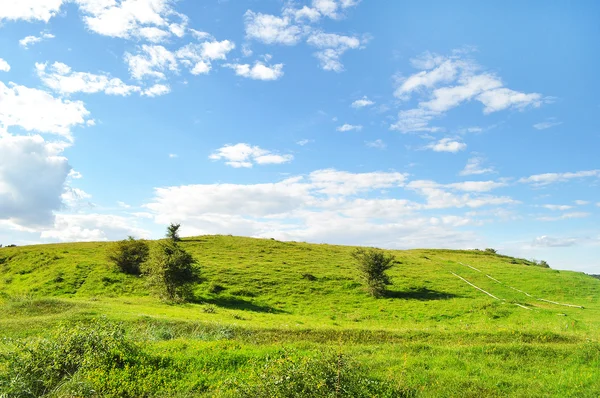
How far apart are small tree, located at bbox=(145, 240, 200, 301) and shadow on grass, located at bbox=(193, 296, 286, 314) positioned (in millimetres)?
2164

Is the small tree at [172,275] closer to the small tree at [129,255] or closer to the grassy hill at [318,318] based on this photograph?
the grassy hill at [318,318]

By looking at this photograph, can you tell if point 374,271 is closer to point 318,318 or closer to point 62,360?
point 318,318

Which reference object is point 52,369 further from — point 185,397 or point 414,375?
point 414,375

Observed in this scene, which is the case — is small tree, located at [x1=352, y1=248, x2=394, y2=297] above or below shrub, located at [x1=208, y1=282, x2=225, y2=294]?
above

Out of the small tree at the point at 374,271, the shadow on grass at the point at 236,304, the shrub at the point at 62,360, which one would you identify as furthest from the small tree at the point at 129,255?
the shrub at the point at 62,360

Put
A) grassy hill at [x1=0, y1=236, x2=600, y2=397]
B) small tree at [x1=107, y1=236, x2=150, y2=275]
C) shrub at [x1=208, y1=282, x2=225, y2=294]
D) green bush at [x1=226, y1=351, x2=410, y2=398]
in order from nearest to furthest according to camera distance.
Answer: green bush at [x1=226, y1=351, x2=410, y2=398] → grassy hill at [x1=0, y1=236, x2=600, y2=397] → shrub at [x1=208, y1=282, x2=225, y2=294] → small tree at [x1=107, y1=236, x2=150, y2=275]

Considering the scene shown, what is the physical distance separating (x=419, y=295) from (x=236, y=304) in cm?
2002

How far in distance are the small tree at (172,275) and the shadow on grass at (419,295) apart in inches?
850

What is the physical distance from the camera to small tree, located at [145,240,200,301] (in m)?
39.2

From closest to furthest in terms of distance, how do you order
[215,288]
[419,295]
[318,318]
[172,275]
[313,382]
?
[313,382] → [318,318] → [172,275] → [419,295] → [215,288]

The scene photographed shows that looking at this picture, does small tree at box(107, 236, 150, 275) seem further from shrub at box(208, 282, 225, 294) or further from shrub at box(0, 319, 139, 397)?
shrub at box(0, 319, 139, 397)

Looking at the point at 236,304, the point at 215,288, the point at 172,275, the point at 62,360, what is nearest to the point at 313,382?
the point at 62,360

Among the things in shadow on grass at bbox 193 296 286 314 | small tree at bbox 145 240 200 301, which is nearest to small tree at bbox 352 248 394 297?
shadow on grass at bbox 193 296 286 314

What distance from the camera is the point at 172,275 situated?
3931cm
